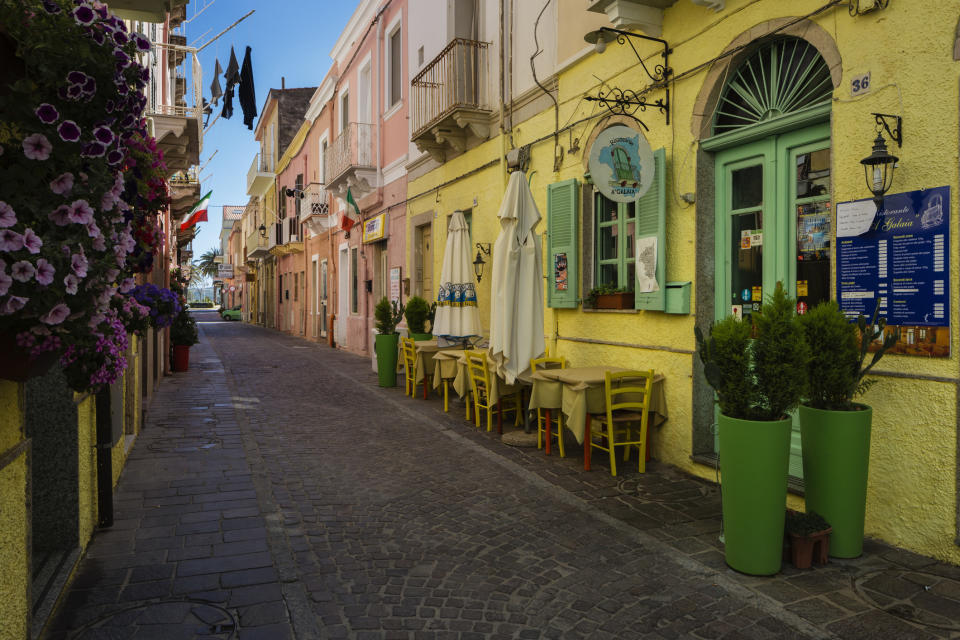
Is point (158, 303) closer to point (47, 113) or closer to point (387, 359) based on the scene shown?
point (47, 113)

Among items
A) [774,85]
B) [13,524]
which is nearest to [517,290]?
[774,85]

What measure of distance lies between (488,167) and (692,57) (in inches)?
182

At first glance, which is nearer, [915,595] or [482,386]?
[915,595]

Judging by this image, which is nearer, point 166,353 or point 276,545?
point 276,545

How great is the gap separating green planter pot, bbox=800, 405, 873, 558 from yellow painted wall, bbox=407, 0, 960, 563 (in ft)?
1.37

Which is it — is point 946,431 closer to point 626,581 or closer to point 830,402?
point 830,402

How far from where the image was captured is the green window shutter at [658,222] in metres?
6.13

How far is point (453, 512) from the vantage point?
187 inches

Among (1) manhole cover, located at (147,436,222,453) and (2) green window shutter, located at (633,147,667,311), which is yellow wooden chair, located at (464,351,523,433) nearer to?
(2) green window shutter, located at (633,147,667,311)

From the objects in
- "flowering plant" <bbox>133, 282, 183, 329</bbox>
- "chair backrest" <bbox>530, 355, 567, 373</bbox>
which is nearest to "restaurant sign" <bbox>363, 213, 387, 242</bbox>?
"chair backrest" <bbox>530, 355, 567, 373</bbox>

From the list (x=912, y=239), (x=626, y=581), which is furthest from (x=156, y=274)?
(x=912, y=239)

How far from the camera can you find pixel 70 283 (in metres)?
1.94

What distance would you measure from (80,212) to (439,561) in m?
2.74

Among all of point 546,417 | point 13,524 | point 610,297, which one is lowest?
point 546,417
